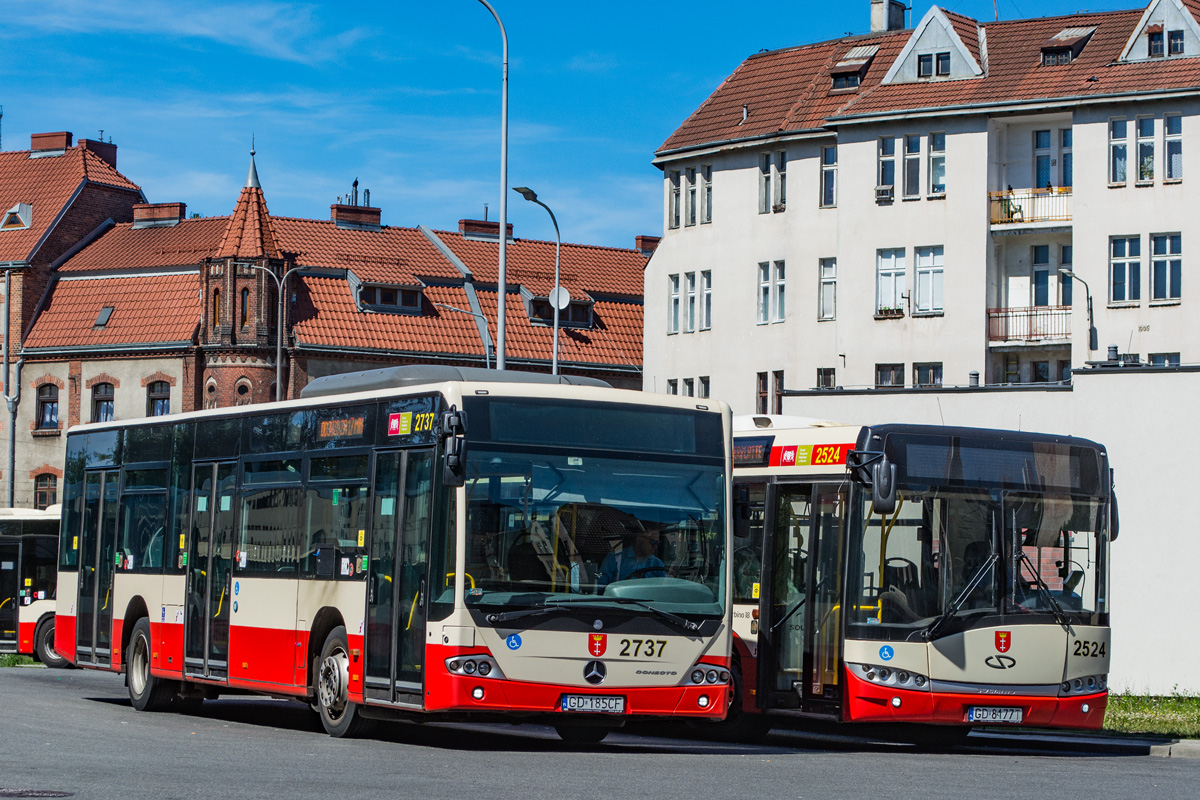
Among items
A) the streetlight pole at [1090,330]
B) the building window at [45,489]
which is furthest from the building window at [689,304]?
the building window at [45,489]

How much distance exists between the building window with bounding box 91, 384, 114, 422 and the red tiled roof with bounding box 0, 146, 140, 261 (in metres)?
6.03

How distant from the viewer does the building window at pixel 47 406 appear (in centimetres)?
6956

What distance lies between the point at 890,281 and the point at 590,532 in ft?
113

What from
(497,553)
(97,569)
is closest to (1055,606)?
(497,553)

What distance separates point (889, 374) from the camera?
158 ft

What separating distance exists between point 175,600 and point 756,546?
6326mm

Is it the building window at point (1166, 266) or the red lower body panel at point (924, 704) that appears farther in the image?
A: the building window at point (1166, 266)

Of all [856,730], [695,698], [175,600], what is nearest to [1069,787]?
[695,698]

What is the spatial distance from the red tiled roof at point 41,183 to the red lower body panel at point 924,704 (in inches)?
2339

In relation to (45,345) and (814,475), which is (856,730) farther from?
(45,345)

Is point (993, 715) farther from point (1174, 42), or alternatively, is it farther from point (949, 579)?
point (1174, 42)

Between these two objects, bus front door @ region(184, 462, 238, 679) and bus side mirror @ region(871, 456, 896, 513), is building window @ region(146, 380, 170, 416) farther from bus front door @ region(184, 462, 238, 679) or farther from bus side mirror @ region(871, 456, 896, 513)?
bus side mirror @ region(871, 456, 896, 513)

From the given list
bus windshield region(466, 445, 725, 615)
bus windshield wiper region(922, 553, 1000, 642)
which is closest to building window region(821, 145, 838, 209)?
bus windshield wiper region(922, 553, 1000, 642)

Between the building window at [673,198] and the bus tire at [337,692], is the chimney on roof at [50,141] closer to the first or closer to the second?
the building window at [673,198]
